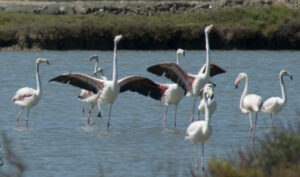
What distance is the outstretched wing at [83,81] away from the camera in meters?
13.3

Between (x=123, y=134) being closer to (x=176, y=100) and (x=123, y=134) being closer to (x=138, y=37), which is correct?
(x=176, y=100)

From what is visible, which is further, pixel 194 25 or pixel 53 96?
pixel 194 25

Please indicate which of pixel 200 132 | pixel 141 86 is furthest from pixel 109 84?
pixel 200 132

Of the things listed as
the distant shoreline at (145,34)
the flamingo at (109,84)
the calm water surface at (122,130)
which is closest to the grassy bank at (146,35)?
the distant shoreline at (145,34)

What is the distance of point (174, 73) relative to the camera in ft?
44.0

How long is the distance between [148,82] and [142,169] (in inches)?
148

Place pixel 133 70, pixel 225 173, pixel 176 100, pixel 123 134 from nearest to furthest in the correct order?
pixel 225 173, pixel 123 134, pixel 176 100, pixel 133 70

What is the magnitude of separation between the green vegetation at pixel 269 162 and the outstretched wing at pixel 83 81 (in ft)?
20.6

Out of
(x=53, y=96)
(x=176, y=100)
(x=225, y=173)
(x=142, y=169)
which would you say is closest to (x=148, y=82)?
(x=176, y=100)

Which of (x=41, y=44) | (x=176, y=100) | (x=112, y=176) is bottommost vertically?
(x=112, y=176)

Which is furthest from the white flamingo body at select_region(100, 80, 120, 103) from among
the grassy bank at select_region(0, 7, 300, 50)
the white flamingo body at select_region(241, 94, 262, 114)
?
the grassy bank at select_region(0, 7, 300, 50)

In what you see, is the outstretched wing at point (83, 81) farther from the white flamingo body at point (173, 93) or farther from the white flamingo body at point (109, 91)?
the white flamingo body at point (173, 93)

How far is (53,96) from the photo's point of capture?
18.8 meters

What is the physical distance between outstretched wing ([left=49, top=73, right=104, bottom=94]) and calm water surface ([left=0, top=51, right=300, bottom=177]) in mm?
730
